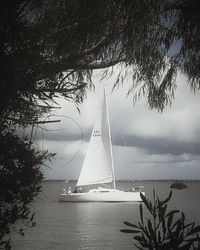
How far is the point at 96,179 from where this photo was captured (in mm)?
68750

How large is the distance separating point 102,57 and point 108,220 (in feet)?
192

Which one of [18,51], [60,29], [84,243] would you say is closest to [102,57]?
[60,29]

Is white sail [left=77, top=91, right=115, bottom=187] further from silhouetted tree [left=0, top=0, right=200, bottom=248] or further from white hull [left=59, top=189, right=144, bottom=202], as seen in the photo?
silhouetted tree [left=0, top=0, right=200, bottom=248]

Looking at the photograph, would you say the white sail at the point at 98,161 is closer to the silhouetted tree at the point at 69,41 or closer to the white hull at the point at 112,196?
the white hull at the point at 112,196

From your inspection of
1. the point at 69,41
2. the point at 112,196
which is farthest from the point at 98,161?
the point at 69,41

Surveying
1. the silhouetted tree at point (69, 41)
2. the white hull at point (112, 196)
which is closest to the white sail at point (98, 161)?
the white hull at point (112, 196)

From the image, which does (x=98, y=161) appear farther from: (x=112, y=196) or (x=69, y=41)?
(x=69, y=41)

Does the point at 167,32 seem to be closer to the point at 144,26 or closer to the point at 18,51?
the point at 144,26

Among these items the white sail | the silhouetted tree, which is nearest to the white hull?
the white sail

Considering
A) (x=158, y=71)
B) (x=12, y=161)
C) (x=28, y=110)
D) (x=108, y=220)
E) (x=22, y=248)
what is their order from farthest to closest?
(x=108, y=220) → (x=22, y=248) → (x=158, y=71) → (x=28, y=110) → (x=12, y=161)

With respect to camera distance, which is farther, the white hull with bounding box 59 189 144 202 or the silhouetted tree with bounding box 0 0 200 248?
the white hull with bounding box 59 189 144 202

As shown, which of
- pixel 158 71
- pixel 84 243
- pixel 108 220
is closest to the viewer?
pixel 158 71

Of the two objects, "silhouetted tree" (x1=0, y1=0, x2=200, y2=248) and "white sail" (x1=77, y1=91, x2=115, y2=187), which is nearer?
"silhouetted tree" (x1=0, y1=0, x2=200, y2=248)

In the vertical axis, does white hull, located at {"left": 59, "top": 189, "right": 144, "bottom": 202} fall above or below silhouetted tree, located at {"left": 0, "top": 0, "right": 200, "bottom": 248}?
above
